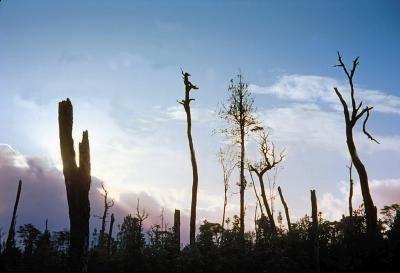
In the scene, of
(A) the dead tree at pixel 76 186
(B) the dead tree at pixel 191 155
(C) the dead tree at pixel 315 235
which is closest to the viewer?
(C) the dead tree at pixel 315 235

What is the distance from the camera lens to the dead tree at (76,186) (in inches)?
511

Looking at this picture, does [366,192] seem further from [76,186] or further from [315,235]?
[76,186]

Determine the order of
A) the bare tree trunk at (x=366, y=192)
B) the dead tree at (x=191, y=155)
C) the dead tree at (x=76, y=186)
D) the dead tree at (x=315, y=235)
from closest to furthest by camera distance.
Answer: the dead tree at (x=315, y=235) < the dead tree at (x=76, y=186) < the bare tree trunk at (x=366, y=192) < the dead tree at (x=191, y=155)

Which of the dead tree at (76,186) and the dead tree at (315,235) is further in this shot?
the dead tree at (76,186)

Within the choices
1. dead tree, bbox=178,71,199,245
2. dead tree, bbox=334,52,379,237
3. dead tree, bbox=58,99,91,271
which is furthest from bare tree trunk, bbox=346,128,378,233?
dead tree, bbox=58,99,91,271

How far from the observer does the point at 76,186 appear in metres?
13.8

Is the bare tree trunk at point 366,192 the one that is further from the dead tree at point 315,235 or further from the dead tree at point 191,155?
the dead tree at point 191,155

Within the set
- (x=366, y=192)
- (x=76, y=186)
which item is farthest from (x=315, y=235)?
(x=76, y=186)

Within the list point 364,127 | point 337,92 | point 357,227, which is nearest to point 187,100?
point 337,92

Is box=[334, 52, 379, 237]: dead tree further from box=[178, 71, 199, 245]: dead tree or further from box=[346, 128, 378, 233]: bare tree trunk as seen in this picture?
box=[178, 71, 199, 245]: dead tree

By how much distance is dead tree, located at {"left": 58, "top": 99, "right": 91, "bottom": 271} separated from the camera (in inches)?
511

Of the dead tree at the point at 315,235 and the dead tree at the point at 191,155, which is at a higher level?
the dead tree at the point at 191,155

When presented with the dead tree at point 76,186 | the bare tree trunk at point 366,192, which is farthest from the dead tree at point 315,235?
the dead tree at point 76,186

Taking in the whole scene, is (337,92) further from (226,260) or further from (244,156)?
(226,260)
